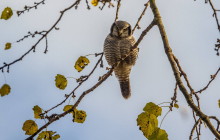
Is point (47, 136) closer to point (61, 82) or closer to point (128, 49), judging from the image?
point (61, 82)

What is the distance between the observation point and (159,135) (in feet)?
6.56

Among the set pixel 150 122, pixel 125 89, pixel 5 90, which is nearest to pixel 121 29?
pixel 125 89

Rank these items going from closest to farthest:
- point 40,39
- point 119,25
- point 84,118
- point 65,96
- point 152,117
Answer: point 152,117
point 84,118
point 65,96
point 40,39
point 119,25

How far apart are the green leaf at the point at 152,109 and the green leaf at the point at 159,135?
18 cm

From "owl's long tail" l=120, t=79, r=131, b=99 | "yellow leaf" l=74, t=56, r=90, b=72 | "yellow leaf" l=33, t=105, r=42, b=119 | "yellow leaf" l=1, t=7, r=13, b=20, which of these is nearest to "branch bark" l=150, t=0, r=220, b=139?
"yellow leaf" l=74, t=56, r=90, b=72

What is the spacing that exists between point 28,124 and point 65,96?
37 cm

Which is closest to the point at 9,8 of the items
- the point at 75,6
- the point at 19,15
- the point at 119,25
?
the point at 19,15

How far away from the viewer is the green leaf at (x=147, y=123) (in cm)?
212

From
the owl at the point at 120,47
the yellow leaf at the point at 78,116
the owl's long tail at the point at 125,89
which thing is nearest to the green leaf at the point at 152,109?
the yellow leaf at the point at 78,116

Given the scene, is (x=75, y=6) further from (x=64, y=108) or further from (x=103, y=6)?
(x=64, y=108)

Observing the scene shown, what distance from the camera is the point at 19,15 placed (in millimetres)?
2936

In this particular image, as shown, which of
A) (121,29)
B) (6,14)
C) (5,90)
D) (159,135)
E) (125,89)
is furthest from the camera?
(125,89)

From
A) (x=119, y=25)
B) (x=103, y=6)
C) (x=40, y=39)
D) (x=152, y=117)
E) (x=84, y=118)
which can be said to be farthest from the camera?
(x=119, y=25)

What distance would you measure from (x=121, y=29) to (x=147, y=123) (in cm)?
203
